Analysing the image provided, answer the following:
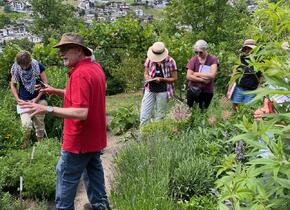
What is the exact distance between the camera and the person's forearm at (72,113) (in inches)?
153

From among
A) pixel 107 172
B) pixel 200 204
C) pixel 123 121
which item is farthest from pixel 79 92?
pixel 123 121

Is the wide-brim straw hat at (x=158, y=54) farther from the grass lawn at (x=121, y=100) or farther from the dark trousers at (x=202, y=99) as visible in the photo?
the grass lawn at (x=121, y=100)

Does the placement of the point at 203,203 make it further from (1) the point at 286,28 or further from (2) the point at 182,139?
(1) the point at 286,28

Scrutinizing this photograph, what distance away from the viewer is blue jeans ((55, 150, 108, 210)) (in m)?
4.26

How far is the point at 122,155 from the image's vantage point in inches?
207

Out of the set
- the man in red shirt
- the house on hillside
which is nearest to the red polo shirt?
the man in red shirt

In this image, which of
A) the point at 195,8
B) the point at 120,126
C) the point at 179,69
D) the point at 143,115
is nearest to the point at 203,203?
the point at 143,115

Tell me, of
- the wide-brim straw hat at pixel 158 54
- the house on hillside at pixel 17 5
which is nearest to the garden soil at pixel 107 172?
the wide-brim straw hat at pixel 158 54

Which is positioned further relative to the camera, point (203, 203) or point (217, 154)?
point (217, 154)

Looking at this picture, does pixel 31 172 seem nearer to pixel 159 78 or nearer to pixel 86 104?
pixel 86 104

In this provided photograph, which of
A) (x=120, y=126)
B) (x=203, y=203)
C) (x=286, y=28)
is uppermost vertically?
(x=286, y=28)

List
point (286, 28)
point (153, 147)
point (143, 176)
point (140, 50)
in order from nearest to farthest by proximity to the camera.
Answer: point (286, 28) < point (143, 176) < point (153, 147) < point (140, 50)

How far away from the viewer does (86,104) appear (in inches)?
157

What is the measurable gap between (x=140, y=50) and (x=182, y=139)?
22.1 feet
